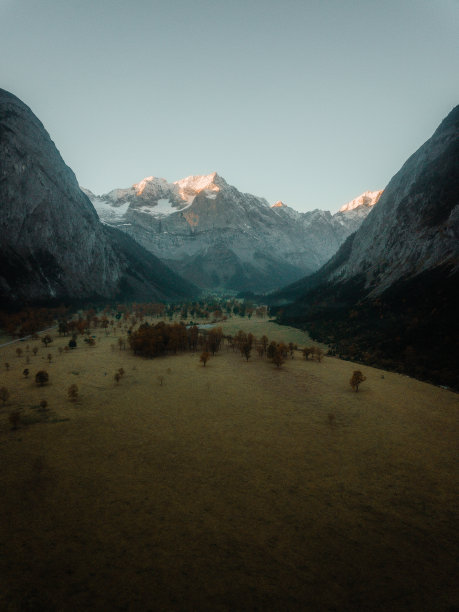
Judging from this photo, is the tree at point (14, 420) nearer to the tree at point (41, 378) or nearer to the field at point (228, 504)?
the field at point (228, 504)

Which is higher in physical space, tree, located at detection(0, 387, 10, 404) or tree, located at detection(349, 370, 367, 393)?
tree, located at detection(349, 370, 367, 393)

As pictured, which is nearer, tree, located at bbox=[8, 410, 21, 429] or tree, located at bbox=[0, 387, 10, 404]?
tree, located at bbox=[8, 410, 21, 429]

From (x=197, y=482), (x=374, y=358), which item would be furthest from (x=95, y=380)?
(x=374, y=358)

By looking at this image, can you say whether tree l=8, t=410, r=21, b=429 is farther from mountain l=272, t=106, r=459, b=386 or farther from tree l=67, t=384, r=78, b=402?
mountain l=272, t=106, r=459, b=386

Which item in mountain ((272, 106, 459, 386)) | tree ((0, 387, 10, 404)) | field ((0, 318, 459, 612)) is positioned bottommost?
tree ((0, 387, 10, 404))

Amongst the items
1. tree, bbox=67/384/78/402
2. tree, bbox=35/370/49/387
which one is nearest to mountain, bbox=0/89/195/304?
tree, bbox=35/370/49/387

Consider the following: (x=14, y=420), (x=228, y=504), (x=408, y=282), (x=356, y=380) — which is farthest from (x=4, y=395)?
(x=408, y=282)
